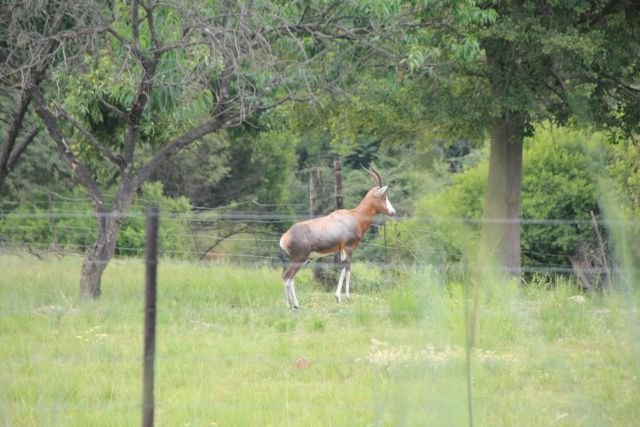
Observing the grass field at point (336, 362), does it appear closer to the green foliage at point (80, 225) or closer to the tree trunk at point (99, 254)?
the tree trunk at point (99, 254)

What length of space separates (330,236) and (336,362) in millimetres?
5196

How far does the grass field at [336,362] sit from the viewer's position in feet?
18.1

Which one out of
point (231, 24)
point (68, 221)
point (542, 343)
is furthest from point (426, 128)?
point (68, 221)

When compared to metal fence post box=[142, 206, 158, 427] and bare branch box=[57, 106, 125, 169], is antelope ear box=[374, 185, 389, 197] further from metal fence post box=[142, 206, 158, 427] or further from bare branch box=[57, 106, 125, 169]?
metal fence post box=[142, 206, 158, 427]

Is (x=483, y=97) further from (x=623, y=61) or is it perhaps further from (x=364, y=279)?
(x=364, y=279)

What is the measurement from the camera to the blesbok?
12578 millimetres

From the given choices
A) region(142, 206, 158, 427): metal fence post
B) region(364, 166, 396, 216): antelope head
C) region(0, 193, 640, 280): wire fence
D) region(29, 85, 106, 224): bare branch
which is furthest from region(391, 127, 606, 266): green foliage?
region(142, 206, 158, 427): metal fence post

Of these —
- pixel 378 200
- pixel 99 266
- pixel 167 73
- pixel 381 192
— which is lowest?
pixel 99 266

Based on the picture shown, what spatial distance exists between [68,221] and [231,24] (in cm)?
1766

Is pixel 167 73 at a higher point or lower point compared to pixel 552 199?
higher

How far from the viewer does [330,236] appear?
1290 centimetres

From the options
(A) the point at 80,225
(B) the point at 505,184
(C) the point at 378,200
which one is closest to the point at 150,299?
(C) the point at 378,200

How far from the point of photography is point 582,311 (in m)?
8.88

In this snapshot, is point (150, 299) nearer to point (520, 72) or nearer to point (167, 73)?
point (167, 73)
